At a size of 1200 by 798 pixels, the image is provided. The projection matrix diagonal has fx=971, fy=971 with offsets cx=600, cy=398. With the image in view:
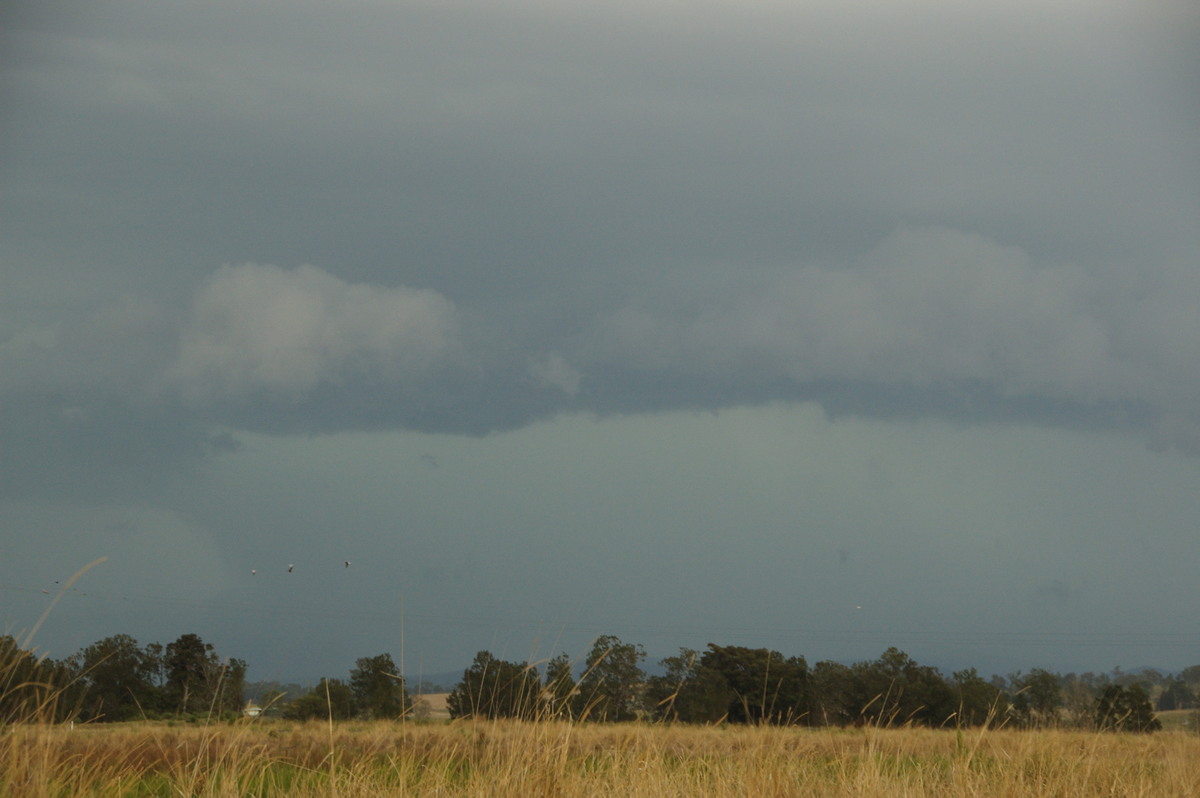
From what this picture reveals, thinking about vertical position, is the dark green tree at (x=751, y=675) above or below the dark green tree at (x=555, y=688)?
below

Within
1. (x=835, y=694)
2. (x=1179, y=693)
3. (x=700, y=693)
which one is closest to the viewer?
(x=1179, y=693)

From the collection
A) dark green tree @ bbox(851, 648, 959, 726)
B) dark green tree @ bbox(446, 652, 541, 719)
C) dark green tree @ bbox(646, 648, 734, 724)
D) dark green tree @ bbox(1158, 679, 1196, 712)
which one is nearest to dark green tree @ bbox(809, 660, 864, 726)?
dark green tree @ bbox(851, 648, 959, 726)

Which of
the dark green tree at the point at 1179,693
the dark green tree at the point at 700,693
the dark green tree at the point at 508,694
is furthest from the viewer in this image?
the dark green tree at the point at 700,693

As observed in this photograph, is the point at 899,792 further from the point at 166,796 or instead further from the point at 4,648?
the point at 166,796

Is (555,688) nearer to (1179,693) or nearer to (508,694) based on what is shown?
(508,694)

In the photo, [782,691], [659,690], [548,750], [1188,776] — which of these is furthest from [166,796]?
[782,691]

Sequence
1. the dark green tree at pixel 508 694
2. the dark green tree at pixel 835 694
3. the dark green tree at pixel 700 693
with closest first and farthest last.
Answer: the dark green tree at pixel 508 694 < the dark green tree at pixel 700 693 < the dark green tree at pixel 835 694

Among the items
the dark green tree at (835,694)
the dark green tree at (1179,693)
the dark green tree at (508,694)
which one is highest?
the dark green tree at (508,694)

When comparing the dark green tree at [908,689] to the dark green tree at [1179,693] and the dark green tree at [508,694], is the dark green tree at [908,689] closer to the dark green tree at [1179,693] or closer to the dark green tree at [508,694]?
the dark green tree at [1179,693]

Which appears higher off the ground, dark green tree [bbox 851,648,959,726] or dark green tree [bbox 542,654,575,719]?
dark green tree [bbox 542,654,575,719]

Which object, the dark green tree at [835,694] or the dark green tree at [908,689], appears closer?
the dark green tree at [908,689]

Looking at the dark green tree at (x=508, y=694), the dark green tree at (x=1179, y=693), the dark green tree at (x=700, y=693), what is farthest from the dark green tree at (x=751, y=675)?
the dark green tree at (x=508, y=694)

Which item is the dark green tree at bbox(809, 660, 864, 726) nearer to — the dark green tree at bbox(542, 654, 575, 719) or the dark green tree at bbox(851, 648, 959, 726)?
the dark green tree at bbox(851, 648, 959, 726)

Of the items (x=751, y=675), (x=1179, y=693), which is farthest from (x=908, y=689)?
(x=1179, y=693)
